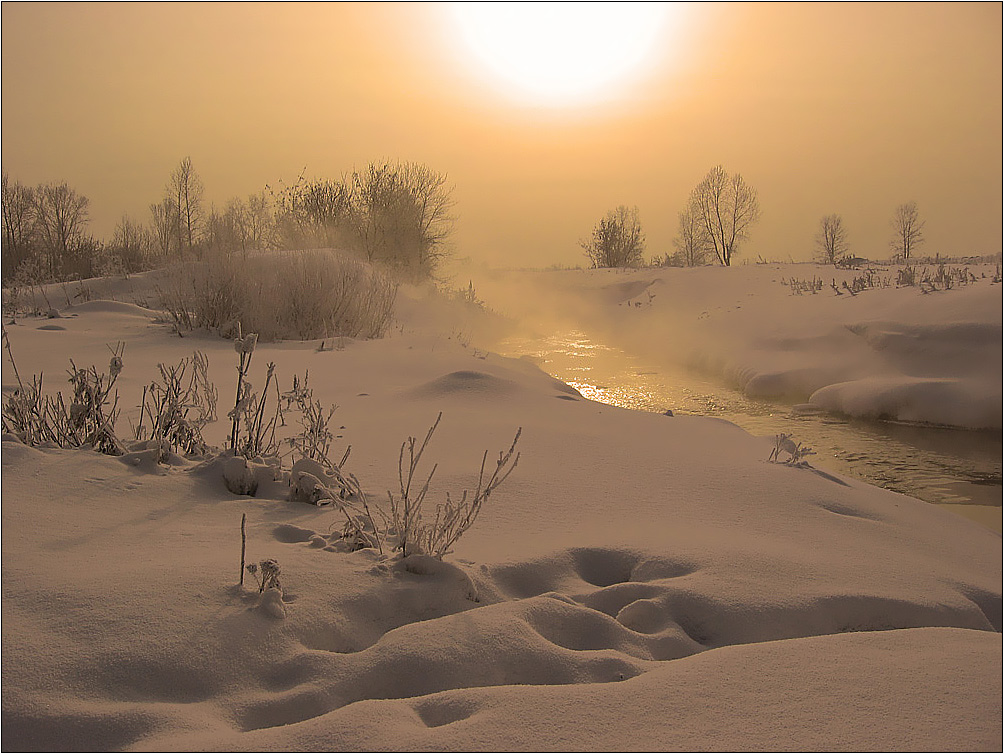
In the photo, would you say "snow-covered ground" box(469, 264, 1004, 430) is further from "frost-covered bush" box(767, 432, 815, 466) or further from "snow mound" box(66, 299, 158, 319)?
"snow mound" box(66, 299, 158, 319)

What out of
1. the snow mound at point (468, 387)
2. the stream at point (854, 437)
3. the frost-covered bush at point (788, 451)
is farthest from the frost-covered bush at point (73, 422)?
the stream at point (854, 437)

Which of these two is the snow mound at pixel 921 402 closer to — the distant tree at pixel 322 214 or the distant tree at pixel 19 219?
the distant tree at pixel 322 214

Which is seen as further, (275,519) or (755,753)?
(275,519)

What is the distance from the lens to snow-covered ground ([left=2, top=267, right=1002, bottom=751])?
130 cm

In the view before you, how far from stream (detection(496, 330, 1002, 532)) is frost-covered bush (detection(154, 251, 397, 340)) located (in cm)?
296

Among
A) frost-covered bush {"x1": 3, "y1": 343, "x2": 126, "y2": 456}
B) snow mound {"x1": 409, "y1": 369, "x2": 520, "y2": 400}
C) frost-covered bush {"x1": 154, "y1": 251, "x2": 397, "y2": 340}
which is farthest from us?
frost-covered bush {"x1": 154, "y1": 251, "x2": 397, "y2": 340}

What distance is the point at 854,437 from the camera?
6.14m

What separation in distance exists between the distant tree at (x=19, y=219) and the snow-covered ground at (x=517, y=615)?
29.0 m

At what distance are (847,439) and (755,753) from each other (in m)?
5.50

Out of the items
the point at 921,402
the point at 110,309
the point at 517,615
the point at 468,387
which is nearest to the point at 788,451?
the point at 468,387

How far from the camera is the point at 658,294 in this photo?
19.3 m

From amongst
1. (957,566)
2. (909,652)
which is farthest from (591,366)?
(909,652)

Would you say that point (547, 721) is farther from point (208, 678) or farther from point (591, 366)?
point (591, 366)

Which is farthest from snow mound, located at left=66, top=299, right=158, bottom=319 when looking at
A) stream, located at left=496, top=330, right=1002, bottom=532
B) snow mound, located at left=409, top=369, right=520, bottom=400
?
snow mound, located at left=409, top=369, right=520, bottom=400
